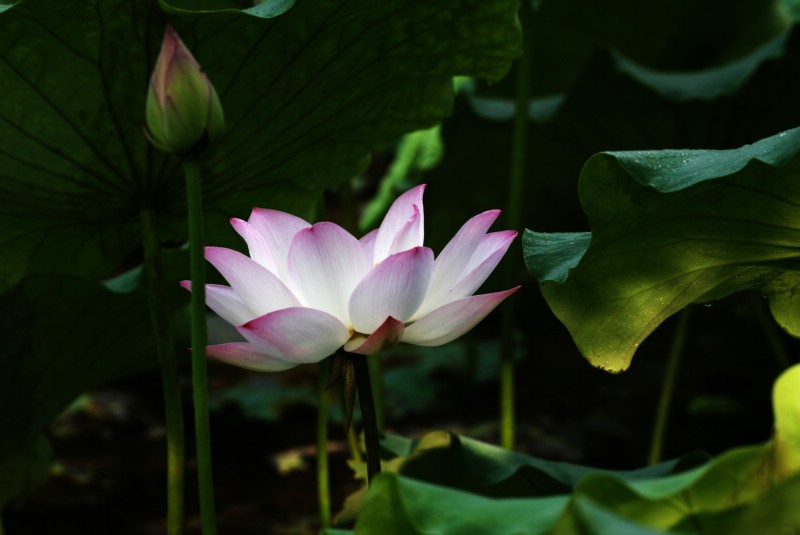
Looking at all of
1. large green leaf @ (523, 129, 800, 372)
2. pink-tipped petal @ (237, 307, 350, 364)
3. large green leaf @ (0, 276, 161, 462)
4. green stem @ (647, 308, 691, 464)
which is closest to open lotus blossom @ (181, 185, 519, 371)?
pink-tipped petal @ (237, 307, 350, 364)

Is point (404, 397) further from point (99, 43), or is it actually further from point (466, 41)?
point (99, 43)

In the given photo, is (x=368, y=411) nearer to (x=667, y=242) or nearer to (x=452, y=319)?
(x=452, y=319)

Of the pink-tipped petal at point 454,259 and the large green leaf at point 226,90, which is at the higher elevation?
the large green leaf at point 226,90

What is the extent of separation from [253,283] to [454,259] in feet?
0.49

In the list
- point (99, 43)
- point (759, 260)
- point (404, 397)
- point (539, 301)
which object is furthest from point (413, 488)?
point (539, 301)

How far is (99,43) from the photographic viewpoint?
37.8 inches

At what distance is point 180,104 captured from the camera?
2.03ft

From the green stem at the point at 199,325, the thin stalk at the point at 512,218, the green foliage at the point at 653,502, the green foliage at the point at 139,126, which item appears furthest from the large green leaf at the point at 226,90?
the green foliage at the point at 653,502

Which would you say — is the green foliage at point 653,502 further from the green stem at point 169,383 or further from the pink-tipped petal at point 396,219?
the green stem at point 169,383

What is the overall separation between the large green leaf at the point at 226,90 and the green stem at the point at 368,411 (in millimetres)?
388

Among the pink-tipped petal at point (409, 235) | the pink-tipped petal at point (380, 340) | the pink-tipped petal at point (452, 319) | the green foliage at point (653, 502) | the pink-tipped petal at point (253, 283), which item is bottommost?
the green foliage at point (653, 502)

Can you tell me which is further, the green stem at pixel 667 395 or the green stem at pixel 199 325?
the green stem at pixel 667 395

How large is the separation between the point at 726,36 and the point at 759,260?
1.38 metres

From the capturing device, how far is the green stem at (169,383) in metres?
0.96
